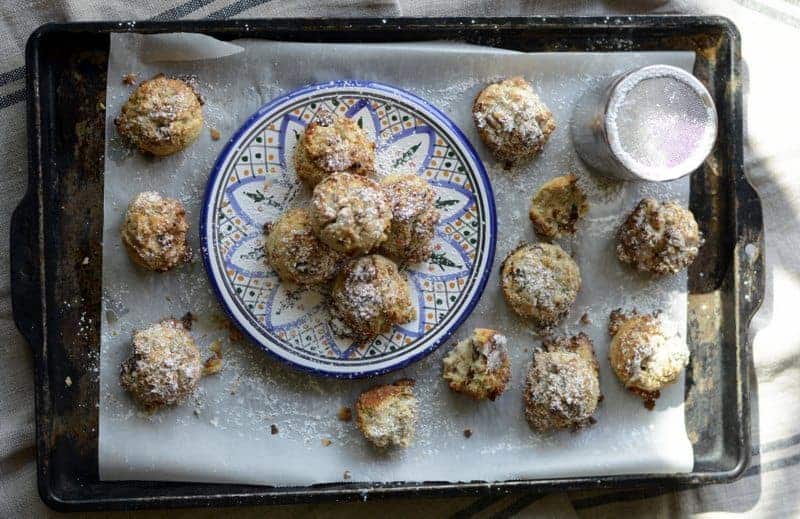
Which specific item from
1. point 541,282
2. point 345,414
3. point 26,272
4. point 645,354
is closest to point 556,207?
point 541,282

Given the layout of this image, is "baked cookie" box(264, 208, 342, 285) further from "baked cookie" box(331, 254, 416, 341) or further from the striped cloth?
the striped cloth

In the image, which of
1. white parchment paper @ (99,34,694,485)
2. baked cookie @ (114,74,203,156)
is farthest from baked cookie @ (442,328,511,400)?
baked cookie @ (114,74,203,156)

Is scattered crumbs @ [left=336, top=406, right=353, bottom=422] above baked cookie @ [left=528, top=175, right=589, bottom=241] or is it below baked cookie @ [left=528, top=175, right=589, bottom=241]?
below

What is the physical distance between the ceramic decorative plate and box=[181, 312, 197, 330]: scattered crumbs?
14cm

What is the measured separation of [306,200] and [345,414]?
593 millimetres

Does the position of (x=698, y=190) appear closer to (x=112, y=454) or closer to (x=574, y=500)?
(x=574, y=500)

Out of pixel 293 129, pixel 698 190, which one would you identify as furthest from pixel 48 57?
pixel 698 190

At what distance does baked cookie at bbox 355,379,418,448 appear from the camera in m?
2.21

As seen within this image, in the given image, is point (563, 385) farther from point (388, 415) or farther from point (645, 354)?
point (388, 415)

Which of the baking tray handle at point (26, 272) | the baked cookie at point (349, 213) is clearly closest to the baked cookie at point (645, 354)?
the baked cookie at point (349, 213)

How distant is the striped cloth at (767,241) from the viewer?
2295 mm

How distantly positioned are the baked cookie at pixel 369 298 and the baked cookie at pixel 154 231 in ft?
1.43

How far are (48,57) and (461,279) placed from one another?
4.14 ft

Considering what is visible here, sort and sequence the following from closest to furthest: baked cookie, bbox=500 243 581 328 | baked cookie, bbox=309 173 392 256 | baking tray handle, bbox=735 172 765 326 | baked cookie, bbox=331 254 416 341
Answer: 1. baked cookie, bbox=309 173 392 256
2. baked cookie, bbox=331 254 416 341
3. baked cookie, bbox=500 243 581 328
4. baking tray handle, bbox=735 172 765 326
